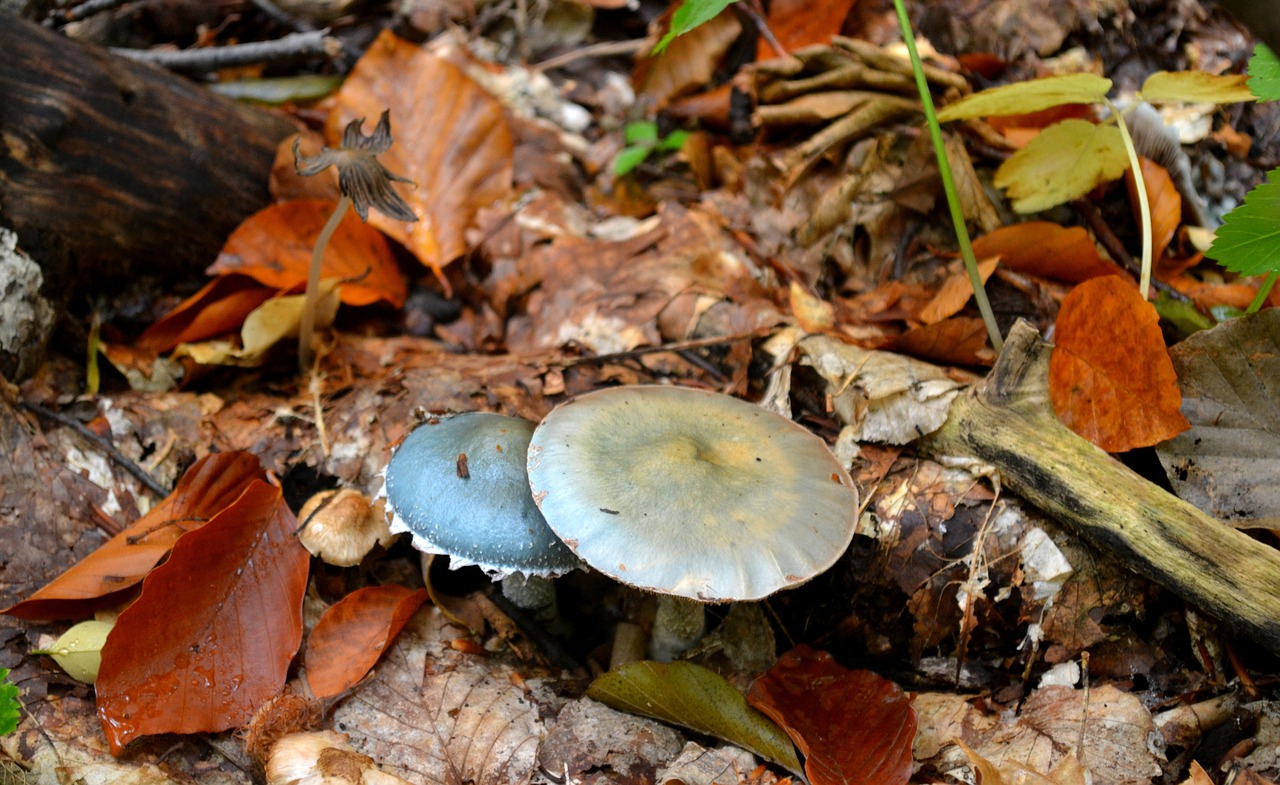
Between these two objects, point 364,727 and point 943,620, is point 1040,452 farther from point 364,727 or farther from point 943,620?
point 364,727

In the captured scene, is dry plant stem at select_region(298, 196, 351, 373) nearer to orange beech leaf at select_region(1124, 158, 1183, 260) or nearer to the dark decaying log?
the dark decaying log

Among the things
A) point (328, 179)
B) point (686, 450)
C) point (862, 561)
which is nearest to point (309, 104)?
point (328, 179)

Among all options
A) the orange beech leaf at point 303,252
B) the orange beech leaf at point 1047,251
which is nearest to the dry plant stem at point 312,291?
the orange beech leaf at point 303,252

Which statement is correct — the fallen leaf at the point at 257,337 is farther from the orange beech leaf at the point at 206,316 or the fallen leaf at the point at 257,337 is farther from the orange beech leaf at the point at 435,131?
the orange beech leaf at the point at 435,131

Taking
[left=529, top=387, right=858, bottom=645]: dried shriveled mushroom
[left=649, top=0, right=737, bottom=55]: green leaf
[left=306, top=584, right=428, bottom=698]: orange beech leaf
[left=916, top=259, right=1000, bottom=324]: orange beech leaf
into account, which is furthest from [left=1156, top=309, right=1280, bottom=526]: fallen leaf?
[left=306, top=584, right=428, bottom=698]: orange beech leaf

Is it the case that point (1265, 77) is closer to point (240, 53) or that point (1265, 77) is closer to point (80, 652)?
point (80, 652)

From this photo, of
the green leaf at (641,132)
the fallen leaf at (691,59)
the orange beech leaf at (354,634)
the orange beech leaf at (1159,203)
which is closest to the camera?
the orange beech leaf at (354,634)
